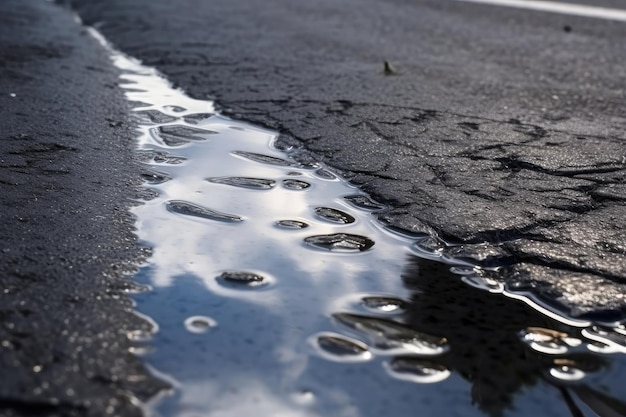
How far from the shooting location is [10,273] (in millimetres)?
1683

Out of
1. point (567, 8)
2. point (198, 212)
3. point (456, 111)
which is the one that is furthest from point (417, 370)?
point (567, 8)

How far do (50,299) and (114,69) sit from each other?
10.0 feet

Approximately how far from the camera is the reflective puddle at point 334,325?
1356 millimetres

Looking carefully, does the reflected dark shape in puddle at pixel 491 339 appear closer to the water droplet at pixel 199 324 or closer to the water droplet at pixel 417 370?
the water droplet at pixel 417 370

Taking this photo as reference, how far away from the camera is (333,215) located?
2.19 meters

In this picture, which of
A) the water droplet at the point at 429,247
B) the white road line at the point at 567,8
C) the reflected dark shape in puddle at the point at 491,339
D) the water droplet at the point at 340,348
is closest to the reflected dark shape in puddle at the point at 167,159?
the water droplet at the point at 429,247

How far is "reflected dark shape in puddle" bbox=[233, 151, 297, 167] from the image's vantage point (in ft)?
8.77

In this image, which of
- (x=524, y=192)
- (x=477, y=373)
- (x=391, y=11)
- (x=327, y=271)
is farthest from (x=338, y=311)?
(x=391, y=11)

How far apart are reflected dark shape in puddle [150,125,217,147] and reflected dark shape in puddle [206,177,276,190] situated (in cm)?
44

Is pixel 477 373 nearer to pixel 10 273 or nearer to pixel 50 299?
pixel 50 299

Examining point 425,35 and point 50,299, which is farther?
point 425,35

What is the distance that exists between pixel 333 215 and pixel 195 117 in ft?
4.25

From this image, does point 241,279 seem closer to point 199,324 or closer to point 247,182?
point 199,324

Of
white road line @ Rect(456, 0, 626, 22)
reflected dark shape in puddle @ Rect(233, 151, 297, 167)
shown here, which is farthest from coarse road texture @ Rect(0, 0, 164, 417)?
white road line @ Rect(456, 0, 626, 22)
